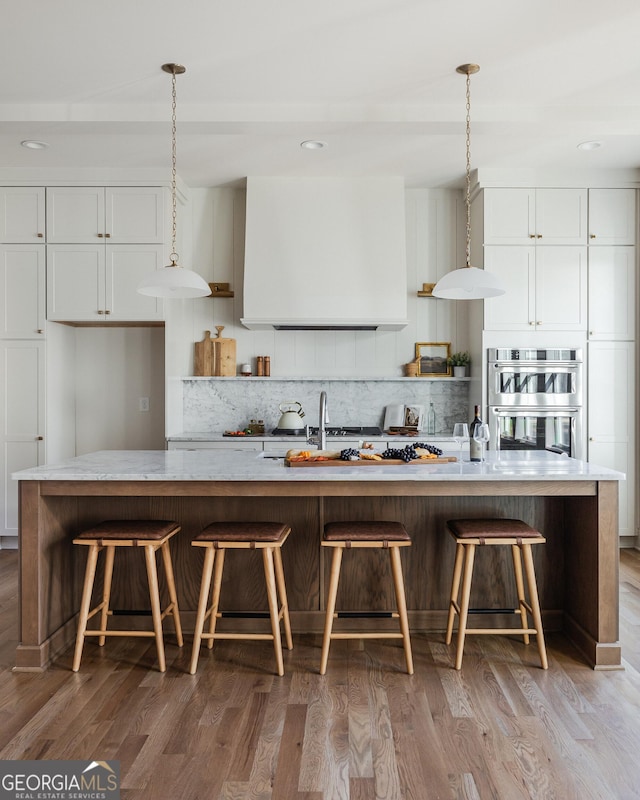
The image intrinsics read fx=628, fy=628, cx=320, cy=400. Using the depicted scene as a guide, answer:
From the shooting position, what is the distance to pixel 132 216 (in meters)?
4.66

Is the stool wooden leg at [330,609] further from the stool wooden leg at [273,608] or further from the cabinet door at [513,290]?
the cabinet door at [513,290]

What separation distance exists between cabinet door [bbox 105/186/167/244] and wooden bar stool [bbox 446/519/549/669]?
314cm

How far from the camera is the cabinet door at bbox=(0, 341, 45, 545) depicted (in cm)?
468

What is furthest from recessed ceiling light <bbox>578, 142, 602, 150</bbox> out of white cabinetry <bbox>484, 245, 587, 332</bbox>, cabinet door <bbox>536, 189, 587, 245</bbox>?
white cabinetry <bbox>484, 245, 587, 332</bbox>

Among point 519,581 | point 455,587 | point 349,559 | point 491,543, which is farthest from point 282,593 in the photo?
point 519,581

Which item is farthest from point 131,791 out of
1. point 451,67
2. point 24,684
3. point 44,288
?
point 44,288

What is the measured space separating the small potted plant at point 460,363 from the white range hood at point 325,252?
1.93ft

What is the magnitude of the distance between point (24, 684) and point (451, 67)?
11.4ft

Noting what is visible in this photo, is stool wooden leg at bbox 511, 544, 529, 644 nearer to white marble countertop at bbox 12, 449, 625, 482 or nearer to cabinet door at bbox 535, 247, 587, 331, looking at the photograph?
white marble countertop at bbox 12, 449, 625, 482

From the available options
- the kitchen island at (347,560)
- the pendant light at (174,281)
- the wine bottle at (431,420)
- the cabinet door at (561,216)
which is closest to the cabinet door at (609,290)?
the cabinet door at (561,216)

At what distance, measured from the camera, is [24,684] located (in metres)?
2.55

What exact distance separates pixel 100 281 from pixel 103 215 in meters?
0.49

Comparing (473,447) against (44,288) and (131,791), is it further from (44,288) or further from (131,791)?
(44,288)

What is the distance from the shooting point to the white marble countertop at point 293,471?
8.66 ft
